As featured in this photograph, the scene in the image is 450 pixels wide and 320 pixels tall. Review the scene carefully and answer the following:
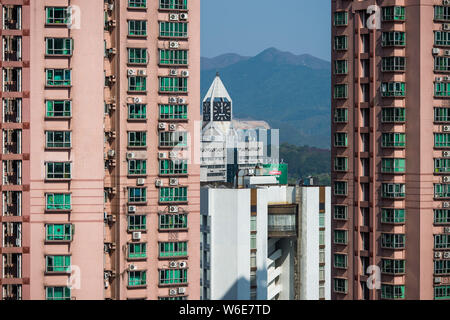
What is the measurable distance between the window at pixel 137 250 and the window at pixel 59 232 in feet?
13.8

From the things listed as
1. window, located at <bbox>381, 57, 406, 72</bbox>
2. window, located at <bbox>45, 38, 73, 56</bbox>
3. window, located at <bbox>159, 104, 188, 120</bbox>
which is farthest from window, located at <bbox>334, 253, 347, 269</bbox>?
window, located at <bbox>45, 38, 73, 56</bbox>

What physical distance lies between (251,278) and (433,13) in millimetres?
19079

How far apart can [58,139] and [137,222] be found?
562 centimetres

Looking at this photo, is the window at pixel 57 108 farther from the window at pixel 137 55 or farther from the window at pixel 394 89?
the window at pixel 394 89

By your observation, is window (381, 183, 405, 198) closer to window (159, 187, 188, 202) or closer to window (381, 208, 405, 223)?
window (381, 208, 405, 223)

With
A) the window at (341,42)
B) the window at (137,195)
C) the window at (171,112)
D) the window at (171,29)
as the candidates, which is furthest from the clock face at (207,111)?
the window at (137,195)

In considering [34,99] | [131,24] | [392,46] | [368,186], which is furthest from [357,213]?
[34,99]

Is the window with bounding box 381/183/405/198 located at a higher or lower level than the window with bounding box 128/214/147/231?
Answer: higher

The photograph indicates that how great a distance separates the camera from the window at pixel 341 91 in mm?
40438

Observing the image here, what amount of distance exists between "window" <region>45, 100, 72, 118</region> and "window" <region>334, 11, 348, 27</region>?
13.4 metres

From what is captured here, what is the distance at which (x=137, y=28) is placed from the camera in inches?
1422

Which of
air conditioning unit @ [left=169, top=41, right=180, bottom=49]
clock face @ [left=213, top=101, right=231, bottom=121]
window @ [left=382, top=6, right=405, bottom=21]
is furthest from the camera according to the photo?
clock face @ [left=213, top=101, right=231, bottom=121]

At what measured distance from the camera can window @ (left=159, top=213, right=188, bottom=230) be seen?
36.4 meters

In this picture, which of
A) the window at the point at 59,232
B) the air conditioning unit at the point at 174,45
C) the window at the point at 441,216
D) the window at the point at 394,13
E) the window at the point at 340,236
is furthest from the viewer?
the window at the point at 340,236
